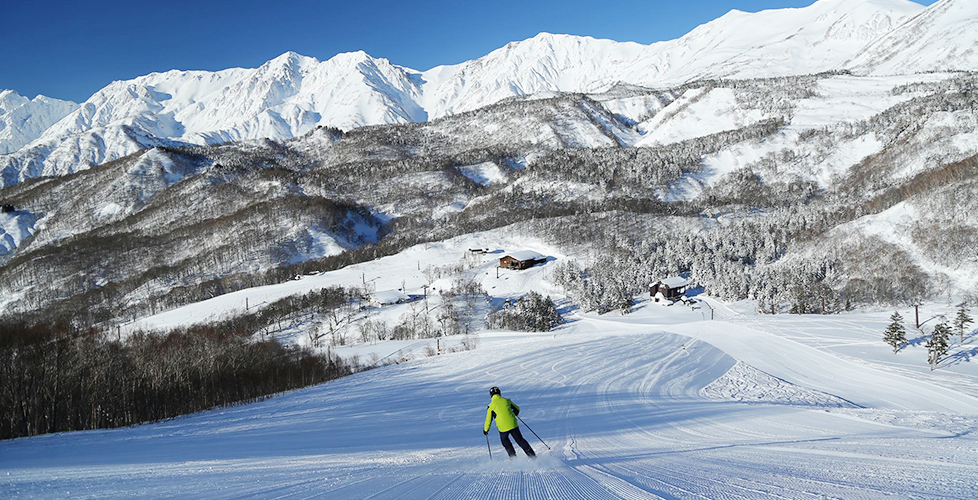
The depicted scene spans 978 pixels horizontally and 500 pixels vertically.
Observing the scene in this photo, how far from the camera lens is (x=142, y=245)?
195 meters

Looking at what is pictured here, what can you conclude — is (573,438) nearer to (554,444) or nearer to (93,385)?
(554,444)

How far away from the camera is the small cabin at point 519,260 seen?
121m

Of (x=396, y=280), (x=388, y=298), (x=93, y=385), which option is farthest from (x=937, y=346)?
(x=396, y=280)

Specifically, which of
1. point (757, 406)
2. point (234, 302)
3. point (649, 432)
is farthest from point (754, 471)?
point (234, 302)

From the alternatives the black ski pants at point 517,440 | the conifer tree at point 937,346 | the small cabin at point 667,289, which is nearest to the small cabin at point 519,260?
the small cabin at point 667,289

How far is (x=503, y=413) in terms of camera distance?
10898 mm

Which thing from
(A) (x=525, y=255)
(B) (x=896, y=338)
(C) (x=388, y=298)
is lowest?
(B) (x=896, y=338)

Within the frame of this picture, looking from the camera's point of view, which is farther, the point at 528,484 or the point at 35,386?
the point at 35,386

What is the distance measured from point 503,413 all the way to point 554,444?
115 inches

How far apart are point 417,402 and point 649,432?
1027cm

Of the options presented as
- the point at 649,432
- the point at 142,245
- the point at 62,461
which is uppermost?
the point at 142,245

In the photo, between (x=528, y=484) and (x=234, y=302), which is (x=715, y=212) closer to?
(x=234, y=302)

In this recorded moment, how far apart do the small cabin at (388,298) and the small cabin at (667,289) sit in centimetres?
4808

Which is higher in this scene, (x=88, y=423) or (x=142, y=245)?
(x=142, y=245)
